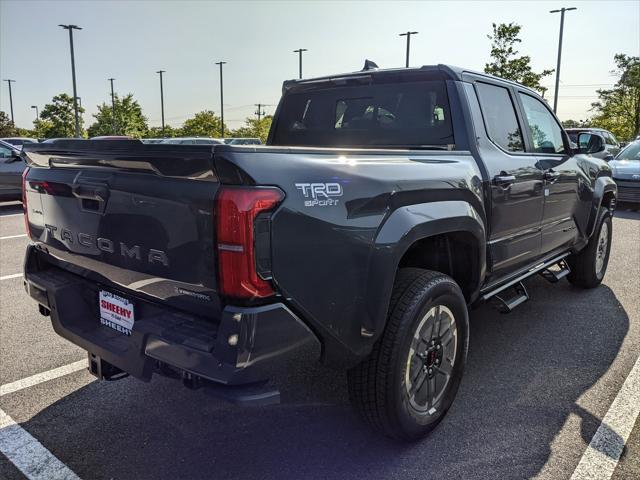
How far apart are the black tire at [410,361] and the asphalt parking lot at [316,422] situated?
0.58 ft

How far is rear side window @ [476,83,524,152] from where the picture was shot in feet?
11.4

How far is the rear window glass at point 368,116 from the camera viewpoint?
3359 mm

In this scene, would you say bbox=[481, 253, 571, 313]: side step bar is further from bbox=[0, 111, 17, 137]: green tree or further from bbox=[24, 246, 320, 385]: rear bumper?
bbox=[0, 111, 17, 137]: green tree

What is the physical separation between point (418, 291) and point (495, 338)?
1918 mm

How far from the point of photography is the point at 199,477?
7.92 feet

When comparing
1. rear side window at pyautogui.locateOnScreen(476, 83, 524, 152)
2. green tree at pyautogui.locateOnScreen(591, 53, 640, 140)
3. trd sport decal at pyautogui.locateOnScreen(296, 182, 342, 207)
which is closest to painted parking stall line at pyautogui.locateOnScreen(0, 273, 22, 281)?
trd sport decal at pyautogui.locateOnScreen(296, 182, 342, 207)

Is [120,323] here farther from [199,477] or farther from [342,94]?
[342,94]

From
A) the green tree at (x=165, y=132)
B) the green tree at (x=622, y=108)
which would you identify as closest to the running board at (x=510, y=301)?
the green tree at (x=622, y=108)

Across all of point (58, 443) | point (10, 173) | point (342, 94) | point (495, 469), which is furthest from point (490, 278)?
point (10, 173)

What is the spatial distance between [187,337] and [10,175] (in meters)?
11.7

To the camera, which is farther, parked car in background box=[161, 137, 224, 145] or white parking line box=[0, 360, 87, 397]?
white parking line box=[0, 360, 87, 397]

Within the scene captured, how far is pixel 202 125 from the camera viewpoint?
67.9 meters

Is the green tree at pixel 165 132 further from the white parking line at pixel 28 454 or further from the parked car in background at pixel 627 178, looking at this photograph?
the white parking line at pixel 28 454

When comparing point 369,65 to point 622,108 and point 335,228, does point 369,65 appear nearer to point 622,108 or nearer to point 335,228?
point 335,228
